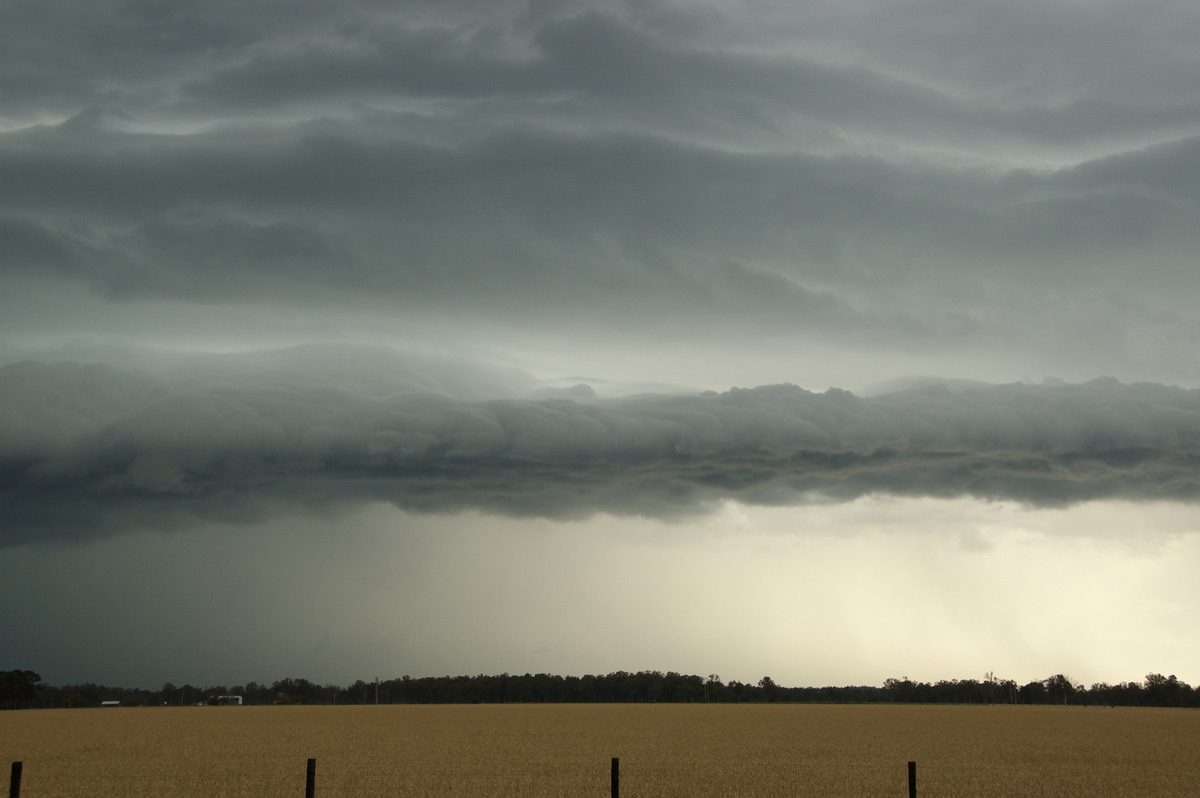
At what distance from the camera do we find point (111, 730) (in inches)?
3593

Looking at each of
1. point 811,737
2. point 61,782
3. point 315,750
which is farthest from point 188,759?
point 811,737

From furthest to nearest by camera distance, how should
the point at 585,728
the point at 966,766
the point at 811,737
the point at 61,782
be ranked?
the point at 585,728, the point at 811,737, the point at 966,766, the point at 61,782

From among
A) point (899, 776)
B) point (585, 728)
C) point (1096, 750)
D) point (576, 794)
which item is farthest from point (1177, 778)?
point (585, 728)

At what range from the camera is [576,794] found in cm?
3922

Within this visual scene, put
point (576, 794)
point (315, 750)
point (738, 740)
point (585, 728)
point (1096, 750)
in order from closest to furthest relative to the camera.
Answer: point (576, 794), point (315, 750), point (1096, 750), point (738, 740), point (585, 728)

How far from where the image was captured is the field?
4184 centimetres

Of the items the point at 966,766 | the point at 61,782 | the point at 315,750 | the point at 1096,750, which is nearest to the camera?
the point at 61,782

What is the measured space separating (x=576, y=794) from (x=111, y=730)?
68.5 m

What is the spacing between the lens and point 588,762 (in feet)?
180

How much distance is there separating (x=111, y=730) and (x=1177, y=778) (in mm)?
82802

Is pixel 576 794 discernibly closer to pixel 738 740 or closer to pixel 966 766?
pixel 966 766

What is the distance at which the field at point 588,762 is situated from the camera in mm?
41844

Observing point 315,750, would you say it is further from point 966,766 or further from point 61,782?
point 966,766

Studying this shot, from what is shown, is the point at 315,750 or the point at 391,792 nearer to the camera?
the point at 391,792
